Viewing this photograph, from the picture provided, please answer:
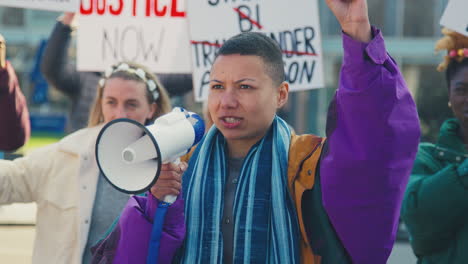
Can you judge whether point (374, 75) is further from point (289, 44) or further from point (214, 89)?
point (289, 44)

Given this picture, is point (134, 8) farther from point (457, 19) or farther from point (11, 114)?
point (457, 19)

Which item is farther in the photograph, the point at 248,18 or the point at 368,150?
the point at 248,18

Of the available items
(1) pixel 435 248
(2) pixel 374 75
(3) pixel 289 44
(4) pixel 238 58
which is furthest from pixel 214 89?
(3) pixel 289 44

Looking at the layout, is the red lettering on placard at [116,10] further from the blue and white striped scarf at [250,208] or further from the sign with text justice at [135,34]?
the blue and white striped scarf at [250,208]

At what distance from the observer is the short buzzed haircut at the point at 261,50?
2113 millimetres

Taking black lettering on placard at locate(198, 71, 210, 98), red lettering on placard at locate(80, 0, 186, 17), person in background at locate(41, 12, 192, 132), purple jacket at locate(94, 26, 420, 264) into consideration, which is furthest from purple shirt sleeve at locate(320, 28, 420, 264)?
person in background at locate(41, 12, 192, 132)

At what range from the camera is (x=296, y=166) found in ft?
6.53

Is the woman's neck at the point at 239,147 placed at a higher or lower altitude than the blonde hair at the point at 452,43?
lower

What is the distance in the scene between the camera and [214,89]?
6.89 ft

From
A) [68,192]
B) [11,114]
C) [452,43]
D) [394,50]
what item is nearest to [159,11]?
[11,114]

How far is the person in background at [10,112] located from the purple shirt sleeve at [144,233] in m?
1.32

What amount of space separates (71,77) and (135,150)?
2776 mm

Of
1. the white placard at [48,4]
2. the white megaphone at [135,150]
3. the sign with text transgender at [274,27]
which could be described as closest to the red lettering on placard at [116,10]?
the sign with text transgender at [274,27]

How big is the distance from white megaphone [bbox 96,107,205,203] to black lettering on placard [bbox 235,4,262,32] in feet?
6.65
